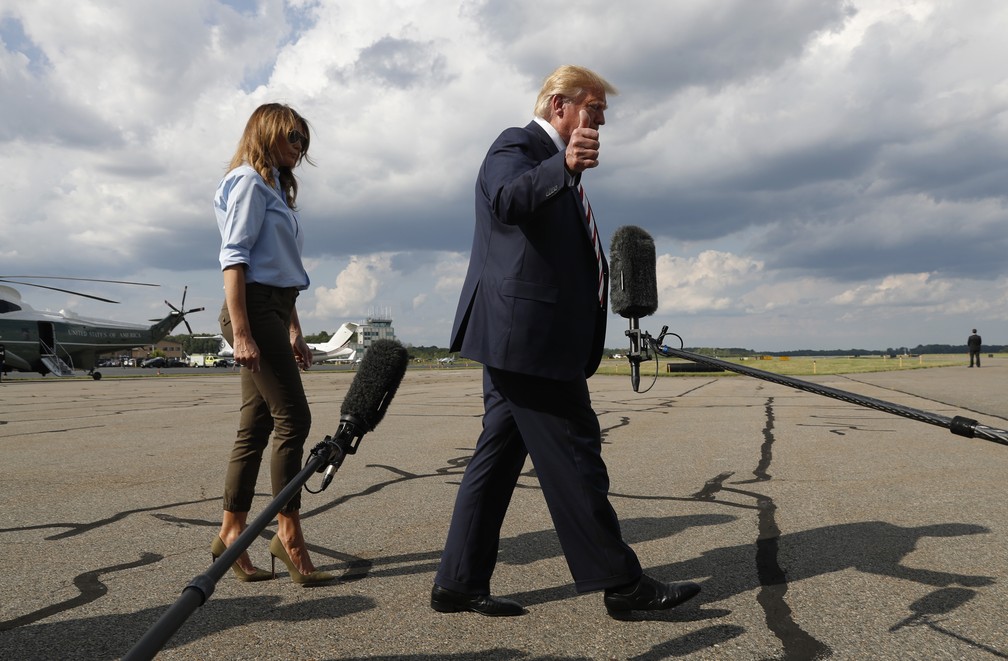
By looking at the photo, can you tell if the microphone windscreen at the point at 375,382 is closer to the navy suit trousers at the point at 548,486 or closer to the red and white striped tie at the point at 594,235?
the navy suit trousers at the point at 548,486

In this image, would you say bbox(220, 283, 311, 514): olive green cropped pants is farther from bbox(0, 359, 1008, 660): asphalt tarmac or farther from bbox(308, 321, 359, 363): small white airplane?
bbox(308, 321, 359, 363): small white airplane

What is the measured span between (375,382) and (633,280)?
1144mm

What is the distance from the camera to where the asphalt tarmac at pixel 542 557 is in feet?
7.18

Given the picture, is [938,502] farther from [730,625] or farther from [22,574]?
[22,574]

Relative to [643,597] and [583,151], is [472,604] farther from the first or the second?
[583,151]

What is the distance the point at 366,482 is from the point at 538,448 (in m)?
2.80

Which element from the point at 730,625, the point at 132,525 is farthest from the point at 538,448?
the point at 132,525

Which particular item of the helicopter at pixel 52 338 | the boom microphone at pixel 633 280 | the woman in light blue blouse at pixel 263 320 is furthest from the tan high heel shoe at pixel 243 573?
the helicopter at pixel 52 338

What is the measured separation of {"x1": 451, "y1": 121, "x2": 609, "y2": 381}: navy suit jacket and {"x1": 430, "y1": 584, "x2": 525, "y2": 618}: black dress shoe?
81 cm

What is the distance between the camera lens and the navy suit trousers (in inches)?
93.9

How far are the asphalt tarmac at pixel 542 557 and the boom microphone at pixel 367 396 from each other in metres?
Answer: 0.58

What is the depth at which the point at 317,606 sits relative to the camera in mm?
2514

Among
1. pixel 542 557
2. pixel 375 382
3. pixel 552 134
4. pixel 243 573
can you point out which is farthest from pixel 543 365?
pixel 243 573

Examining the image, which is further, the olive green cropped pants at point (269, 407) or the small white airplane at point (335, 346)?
the small white airplane at point (335, 346)
